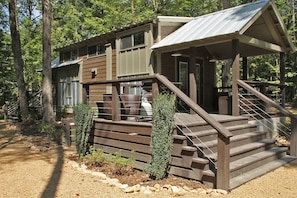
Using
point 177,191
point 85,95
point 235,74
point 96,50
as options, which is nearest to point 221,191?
point 177,191

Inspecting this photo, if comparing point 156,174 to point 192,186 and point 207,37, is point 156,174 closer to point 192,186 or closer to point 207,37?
point 192,186

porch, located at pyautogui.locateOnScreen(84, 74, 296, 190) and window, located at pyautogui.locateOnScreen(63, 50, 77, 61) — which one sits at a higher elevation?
window, located at pyautogui.locateOnScreen(63, 50, 77, 61)

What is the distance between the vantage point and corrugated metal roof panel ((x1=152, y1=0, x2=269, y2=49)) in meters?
7.12

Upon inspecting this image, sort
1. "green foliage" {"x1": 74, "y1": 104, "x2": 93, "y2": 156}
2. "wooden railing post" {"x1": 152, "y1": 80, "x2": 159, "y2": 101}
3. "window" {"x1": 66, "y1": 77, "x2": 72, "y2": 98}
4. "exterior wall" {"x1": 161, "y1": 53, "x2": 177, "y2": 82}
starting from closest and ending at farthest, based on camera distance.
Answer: "wooden railing post" {"x1": 152, "y1": 80, "x2": 159, "y2": 101}, "green foliage" {"x1": 74, "y1": 104, "x2": 93, "y2": 156}, "exterior wall" {"x1": 161, "y1": 53, "x2": 177, "y2": 82}, "window" {"x1": 66, "y1": 77, "x2": 72, "y2": 98}

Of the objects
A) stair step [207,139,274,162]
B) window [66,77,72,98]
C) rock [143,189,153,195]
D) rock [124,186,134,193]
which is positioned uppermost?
window [66,77,72,98]

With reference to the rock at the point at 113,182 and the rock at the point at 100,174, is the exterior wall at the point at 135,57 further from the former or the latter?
the rock at the point at 113,182

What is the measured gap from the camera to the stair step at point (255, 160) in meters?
4.75

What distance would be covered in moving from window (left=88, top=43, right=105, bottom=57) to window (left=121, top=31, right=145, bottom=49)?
1.92m

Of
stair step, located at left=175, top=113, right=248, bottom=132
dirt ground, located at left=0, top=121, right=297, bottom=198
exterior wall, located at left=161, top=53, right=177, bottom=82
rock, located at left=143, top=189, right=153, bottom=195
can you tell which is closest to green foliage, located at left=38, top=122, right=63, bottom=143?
dirt ground, located at left=0, top=121, right=297, bottom=198

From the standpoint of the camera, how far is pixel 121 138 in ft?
20.0

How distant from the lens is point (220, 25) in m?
7.74

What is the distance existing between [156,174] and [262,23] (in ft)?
21.1

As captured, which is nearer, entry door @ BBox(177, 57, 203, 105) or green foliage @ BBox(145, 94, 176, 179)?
green foliage @ BBox(145, 94, 176, 179)

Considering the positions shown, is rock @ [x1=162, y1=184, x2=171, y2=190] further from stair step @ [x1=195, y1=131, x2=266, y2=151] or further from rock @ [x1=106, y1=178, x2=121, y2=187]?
stair step @ [x1=195, y1=131, x2=266, y2=151]
